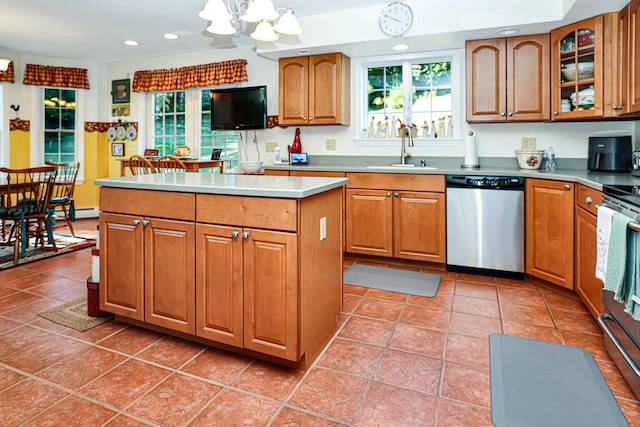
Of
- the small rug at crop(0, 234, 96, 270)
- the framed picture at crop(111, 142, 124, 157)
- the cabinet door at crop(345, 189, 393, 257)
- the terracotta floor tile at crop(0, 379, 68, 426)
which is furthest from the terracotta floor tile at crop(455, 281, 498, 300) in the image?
the framed picture at crop(111, 142, 124, 157)

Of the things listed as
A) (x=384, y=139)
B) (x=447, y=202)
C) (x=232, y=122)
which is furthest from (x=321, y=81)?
(x=447, y=202)

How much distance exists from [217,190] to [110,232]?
819 mm

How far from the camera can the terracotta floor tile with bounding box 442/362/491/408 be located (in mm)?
1716

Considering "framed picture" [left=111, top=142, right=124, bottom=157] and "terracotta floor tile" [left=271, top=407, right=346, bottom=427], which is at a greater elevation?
"framed picture" [left=111, top=142, right=124, bottom=157]

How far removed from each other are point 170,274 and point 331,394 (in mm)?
1028

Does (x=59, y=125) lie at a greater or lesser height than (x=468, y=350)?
greater

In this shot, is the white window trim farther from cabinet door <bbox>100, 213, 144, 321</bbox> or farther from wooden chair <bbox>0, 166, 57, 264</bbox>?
wooden chair <bbox>0, 166, 57, 264</bbox>

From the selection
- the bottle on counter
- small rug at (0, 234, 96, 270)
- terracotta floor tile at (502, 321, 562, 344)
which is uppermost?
the bottle on counter

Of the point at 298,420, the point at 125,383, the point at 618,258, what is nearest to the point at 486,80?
the point at 618,258

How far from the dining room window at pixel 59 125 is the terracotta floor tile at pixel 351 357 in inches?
225

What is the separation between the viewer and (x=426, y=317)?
2.61 meters

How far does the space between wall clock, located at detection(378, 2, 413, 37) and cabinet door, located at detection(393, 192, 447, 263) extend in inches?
56.9

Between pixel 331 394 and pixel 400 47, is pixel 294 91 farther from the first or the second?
pixel 331 394

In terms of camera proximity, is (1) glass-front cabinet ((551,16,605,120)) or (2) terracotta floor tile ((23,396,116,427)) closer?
(2) terracotta floor tile ((23,396,116,427))
